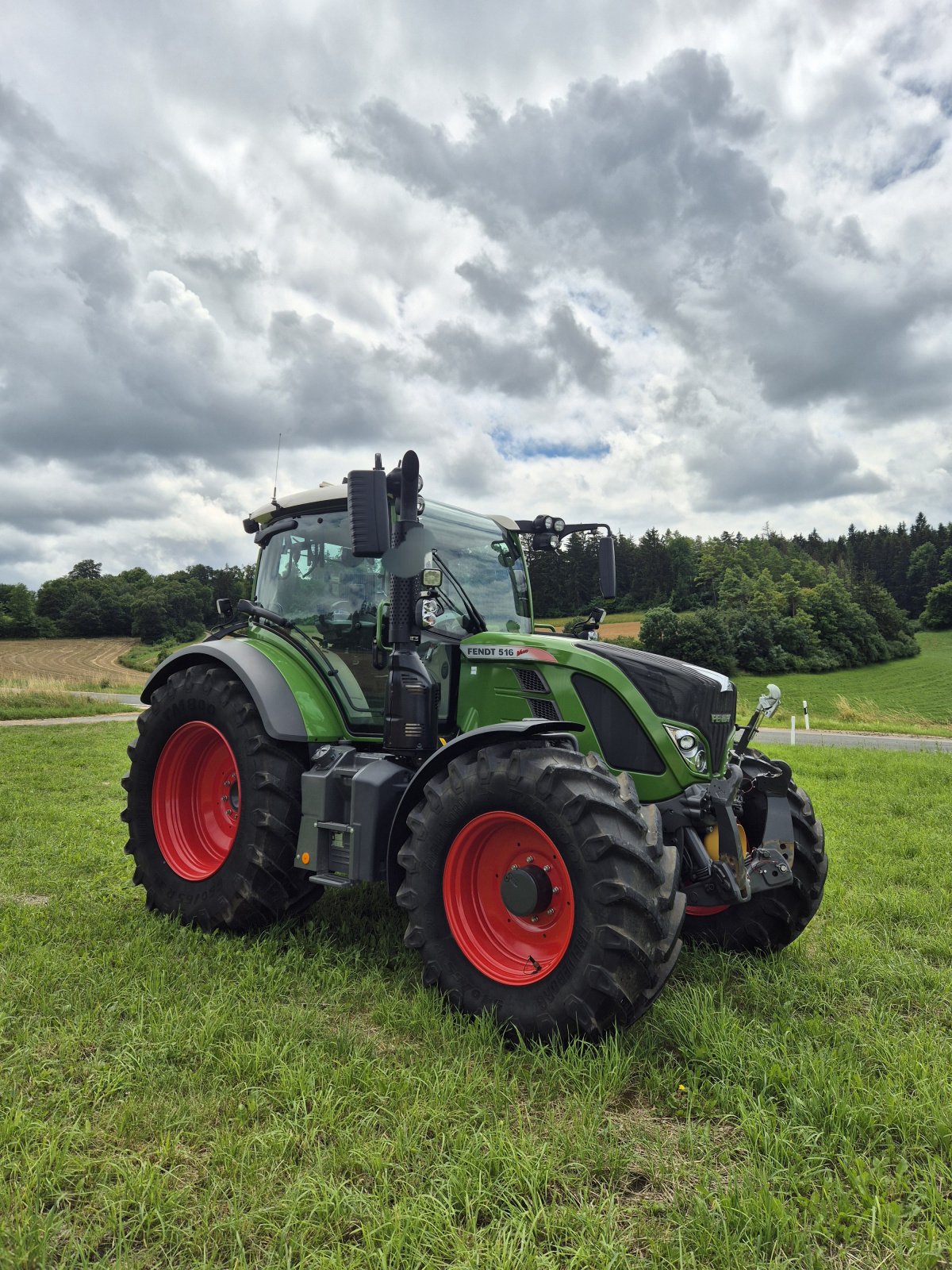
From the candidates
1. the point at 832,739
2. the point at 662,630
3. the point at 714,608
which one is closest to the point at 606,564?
the point at 832,739

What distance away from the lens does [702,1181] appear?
2.15 m

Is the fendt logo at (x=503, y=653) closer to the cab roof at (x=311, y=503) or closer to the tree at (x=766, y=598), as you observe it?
the cab roof at (x=311, y=503)

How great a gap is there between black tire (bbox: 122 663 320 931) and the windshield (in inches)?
45.6

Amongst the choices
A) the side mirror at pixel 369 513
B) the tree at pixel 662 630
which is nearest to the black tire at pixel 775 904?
the side mirror at pixel 369 513

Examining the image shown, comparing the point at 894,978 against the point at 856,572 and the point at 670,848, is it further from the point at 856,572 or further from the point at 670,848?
the point at 856,572

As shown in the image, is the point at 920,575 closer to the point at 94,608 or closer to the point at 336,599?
the point at 94,608

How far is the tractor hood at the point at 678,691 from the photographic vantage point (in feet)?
11.4

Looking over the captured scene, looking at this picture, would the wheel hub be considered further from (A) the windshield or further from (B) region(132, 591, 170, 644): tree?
(B) region(132, 591, 170, 644): tree

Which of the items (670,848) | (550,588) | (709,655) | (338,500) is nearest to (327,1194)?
(670,848)

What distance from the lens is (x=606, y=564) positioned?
492 centimetres

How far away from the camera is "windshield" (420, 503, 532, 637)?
4.09m

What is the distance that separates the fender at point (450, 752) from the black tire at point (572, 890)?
0.07 metres

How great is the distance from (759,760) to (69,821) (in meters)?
5.92

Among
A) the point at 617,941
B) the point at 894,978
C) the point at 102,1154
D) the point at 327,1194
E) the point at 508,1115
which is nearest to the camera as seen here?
the point at 327,1194
